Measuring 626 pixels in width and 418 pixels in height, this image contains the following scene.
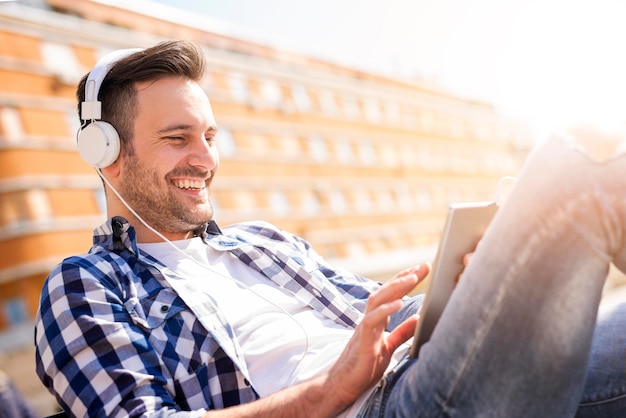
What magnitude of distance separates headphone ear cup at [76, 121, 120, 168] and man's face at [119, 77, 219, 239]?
0.18ft

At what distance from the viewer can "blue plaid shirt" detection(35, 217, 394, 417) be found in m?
1.36

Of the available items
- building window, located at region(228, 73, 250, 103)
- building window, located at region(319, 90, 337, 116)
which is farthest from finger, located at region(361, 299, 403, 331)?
building window, located at region(319, 90, 337, 116)

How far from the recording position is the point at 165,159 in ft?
6.29

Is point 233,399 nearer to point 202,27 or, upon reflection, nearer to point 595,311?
point 595,311

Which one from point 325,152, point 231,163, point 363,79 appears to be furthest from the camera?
point 363,79

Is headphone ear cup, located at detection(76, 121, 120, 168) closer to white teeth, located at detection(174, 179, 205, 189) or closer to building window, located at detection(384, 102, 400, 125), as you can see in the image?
white teeth, located at detection(174, 179, 205, 189)

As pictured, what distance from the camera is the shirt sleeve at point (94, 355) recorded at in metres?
1.34

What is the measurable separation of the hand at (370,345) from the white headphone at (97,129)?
1.06 m

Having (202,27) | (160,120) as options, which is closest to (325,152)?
(202,27)

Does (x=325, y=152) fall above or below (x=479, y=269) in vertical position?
below

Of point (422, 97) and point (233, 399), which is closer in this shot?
point (233, 399)

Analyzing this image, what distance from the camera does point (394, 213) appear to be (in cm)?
3409

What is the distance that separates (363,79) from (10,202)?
20.9 meters

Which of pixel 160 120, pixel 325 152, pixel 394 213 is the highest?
pixel 160 120
